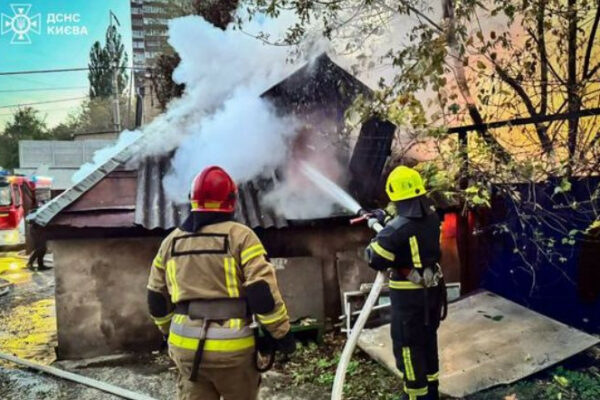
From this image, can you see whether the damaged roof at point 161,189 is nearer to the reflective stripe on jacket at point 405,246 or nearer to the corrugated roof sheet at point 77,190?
the corrugated roof sheet at point 77,190

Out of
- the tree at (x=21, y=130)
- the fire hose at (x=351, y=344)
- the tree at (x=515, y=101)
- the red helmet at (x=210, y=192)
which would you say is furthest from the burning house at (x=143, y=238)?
the tree at (x=21, y=130)

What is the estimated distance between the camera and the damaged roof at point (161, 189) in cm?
558

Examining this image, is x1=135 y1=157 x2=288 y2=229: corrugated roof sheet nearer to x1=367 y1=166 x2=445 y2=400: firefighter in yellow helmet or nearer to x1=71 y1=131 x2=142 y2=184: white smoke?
x1=71 y1=131 x2=142 y2=184: white smoke

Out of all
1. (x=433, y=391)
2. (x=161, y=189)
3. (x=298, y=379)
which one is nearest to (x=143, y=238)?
(x=161, y=189)

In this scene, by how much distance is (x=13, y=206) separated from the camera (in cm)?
1648

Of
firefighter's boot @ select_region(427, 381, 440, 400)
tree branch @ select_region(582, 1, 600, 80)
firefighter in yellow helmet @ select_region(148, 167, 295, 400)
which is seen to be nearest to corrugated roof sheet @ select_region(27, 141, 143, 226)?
firefighter in yellow helmet @ select_region(148, 167, 295, 400)

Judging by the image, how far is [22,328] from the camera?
7727 mm

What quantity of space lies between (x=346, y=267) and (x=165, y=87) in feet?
28.0

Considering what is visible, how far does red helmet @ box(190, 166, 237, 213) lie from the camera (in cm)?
291

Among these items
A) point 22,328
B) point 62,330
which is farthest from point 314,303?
point 22,328

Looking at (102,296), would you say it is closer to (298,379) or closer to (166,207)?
(166,207)

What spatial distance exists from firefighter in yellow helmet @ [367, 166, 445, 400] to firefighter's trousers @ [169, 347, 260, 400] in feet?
5.00

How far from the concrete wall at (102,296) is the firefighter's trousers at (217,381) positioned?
10.3 ft

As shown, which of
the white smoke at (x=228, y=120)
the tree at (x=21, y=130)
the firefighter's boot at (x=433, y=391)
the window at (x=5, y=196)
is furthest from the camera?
the tree at (x=21, y=130)
